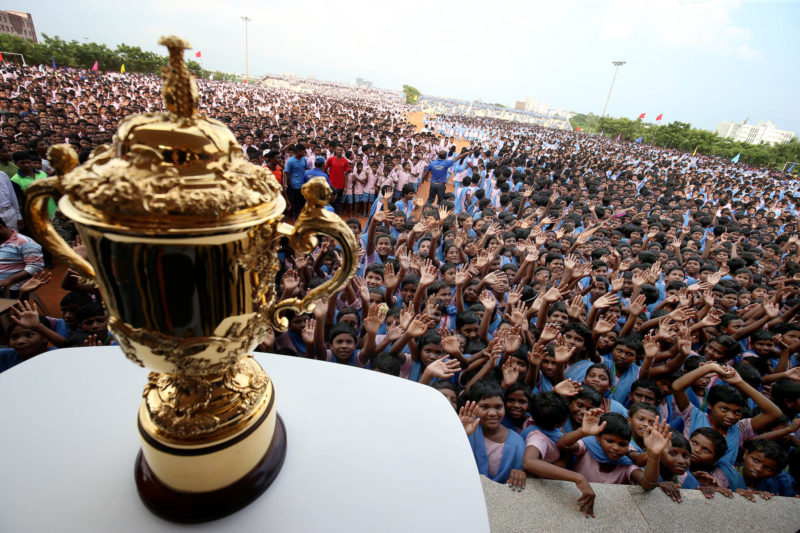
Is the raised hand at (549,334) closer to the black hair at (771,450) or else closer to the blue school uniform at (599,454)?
the blue school uniform at (599,454)

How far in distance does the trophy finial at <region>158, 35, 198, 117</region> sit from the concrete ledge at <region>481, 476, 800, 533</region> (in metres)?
1.75

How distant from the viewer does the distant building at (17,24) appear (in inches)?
1458

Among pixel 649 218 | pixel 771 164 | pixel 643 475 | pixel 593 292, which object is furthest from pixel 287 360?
pixel 771 164

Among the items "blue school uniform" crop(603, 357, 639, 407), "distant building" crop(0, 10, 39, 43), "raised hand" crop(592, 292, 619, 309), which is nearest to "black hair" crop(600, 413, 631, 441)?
"blue school uniform" crop(603, 357, 639, 407)

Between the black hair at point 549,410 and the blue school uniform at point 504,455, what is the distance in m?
0.29

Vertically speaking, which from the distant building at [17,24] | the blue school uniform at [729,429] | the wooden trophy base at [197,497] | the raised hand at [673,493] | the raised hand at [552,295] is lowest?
the blue school uniform at [729,429]

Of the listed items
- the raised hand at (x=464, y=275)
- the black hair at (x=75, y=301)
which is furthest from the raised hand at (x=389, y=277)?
the black hair at (x=75, y=301)

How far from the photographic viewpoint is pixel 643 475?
7.66 feet

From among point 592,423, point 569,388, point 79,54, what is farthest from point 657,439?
point 79,54

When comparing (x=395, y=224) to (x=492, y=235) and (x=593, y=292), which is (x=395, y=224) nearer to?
(x=492, y=235)

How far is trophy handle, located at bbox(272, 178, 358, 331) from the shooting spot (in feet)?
2.58

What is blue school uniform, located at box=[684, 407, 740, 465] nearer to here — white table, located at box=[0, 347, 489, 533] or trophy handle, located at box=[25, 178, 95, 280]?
white table, located at box=[0, 347, 489, 533]

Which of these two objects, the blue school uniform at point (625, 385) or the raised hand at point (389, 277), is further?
the raised hand at point (389, 277)

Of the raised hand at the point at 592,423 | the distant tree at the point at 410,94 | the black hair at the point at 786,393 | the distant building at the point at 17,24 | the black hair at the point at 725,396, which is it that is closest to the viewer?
the raised hand at the point at 592,423
